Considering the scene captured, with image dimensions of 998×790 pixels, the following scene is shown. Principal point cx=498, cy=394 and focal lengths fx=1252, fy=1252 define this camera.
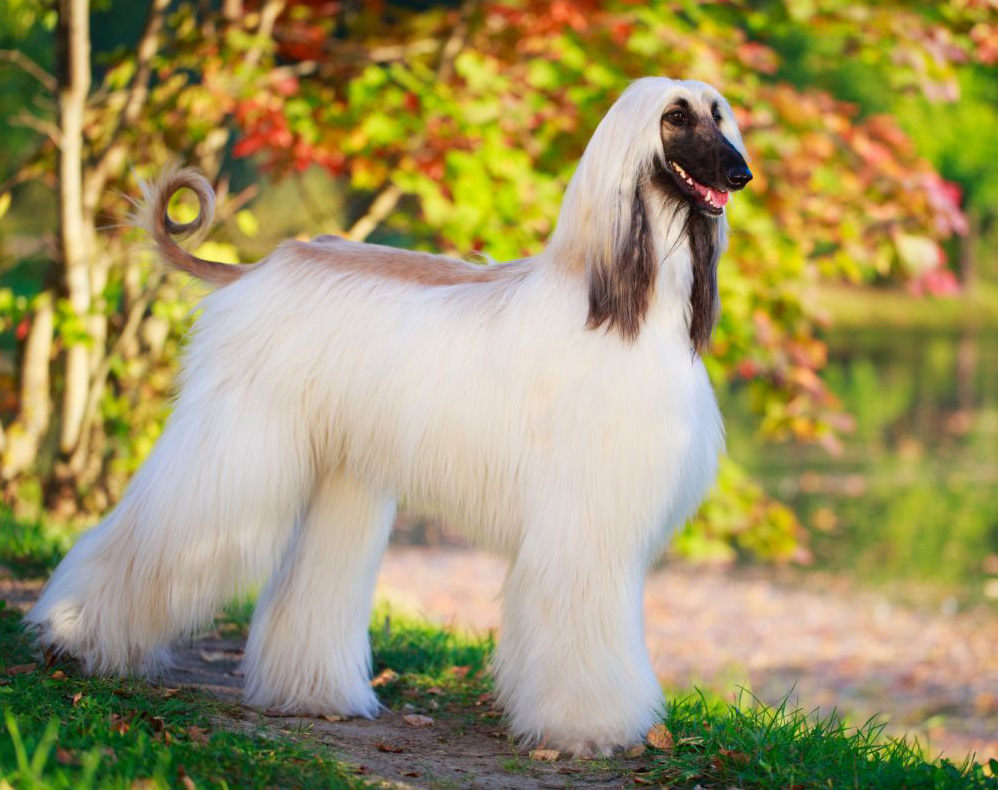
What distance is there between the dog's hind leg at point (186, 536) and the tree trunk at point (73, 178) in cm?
243

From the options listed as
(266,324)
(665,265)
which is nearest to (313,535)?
(266,324)

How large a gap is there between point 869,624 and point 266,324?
577cm

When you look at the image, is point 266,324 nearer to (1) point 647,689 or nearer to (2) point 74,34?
(1) point 647,689

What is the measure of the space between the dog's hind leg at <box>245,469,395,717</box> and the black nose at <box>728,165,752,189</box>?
4.31ft

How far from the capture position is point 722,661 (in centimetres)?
721

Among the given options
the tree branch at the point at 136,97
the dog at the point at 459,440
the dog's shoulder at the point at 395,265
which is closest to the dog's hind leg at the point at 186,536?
the dog at the point at 459,440

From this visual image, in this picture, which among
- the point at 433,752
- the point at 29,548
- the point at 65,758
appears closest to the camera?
the point at 65,758

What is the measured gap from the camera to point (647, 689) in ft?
10.1

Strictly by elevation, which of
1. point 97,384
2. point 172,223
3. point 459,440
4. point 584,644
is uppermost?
point 172,223

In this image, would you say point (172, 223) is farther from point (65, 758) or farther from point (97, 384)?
point (97, 384)

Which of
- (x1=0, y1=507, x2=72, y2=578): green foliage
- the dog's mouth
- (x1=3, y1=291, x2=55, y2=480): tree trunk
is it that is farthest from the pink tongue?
(x1=3, y1=291, x2=55, y2=480): tree trunk

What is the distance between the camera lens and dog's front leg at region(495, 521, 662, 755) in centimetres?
302

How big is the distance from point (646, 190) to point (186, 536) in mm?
1454

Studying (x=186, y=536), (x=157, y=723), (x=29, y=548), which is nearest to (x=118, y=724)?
(x=157, y=723)
